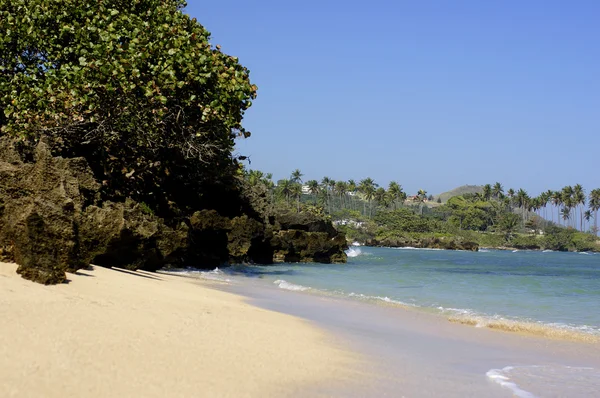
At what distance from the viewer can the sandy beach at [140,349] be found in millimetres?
5102

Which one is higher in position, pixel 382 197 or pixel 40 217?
pixel 382 197

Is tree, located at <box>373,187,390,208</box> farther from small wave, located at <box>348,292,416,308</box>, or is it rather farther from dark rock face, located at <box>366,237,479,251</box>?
small wave, located at <box>348,292,416,308</box>

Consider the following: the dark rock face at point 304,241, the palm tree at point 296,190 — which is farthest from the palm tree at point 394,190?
the dark rock face at point 304,241

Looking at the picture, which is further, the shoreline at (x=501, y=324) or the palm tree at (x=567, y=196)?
the palm tree at (x=567, y=196)

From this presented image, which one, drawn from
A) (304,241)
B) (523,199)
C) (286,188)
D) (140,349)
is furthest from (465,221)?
(140,349)

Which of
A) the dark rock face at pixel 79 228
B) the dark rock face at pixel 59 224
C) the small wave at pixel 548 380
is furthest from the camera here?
the dark rock face at pixel 79 228

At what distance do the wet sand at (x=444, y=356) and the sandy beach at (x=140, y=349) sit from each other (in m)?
0.61

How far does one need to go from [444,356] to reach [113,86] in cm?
1484

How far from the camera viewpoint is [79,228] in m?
13.9

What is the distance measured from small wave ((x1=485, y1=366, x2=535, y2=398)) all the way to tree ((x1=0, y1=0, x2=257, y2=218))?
14286mm

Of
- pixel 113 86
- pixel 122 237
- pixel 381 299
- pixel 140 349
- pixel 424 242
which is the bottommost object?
pixel 381 299

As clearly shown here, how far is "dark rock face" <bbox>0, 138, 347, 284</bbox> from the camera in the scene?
364 inches

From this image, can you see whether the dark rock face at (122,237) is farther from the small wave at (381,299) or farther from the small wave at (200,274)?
the small wave at (381,299)

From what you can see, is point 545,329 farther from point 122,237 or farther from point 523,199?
point 523,199
